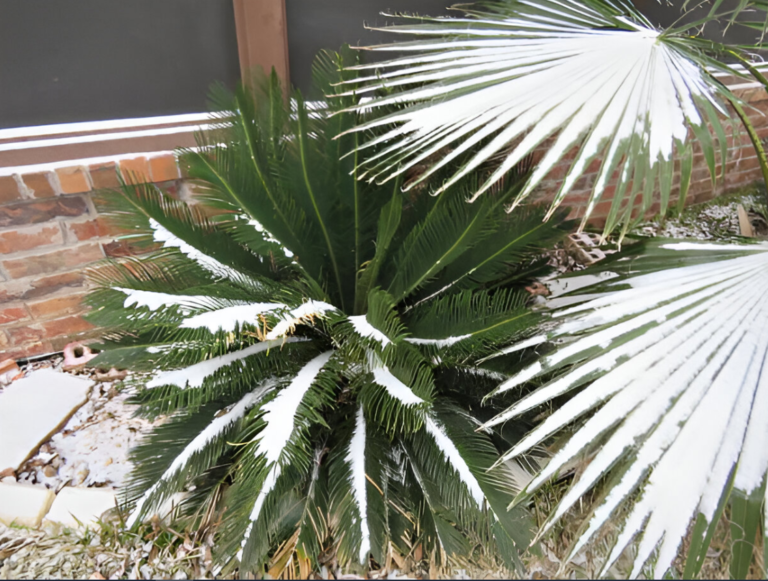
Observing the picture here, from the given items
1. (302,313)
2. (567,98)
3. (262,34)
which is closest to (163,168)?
(262,34)

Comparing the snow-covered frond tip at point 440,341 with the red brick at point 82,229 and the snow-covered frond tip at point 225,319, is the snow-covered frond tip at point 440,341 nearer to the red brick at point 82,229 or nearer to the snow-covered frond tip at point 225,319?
the snow-covered frond tip at point 225,319

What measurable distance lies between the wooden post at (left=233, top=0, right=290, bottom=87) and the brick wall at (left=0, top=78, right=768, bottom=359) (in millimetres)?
388

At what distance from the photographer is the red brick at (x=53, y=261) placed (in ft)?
4.15

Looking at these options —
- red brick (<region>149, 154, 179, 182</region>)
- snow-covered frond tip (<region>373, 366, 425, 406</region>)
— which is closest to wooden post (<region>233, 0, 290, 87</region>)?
red brick (<region>149, 154, 179, 182</region>)

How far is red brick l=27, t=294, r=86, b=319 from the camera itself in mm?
1338

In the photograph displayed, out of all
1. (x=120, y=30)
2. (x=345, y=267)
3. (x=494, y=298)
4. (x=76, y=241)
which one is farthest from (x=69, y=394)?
(x=494, y=298)

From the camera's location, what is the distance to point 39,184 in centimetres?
119

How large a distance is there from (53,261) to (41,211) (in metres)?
0.15

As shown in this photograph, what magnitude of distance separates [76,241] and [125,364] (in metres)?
0.64

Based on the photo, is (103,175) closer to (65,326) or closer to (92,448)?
(65,326)

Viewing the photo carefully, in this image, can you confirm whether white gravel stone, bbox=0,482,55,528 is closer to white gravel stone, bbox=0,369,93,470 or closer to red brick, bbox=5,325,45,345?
white gravel stone, bbox=0,369,93,470

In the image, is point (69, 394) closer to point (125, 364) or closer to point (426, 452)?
point (125, 364)

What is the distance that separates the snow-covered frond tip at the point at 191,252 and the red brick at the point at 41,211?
481 millimetres

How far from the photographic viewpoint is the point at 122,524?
937 mm
